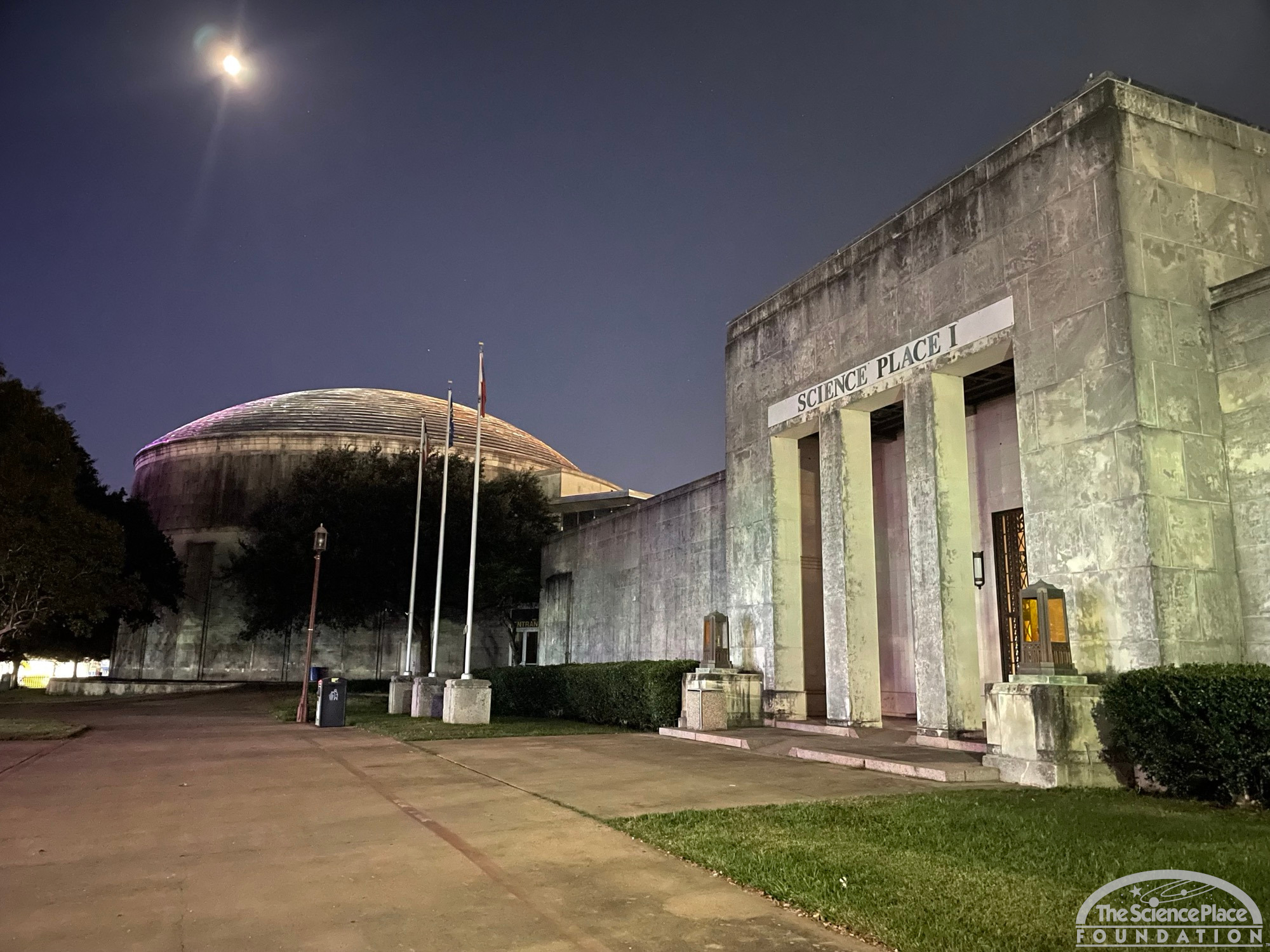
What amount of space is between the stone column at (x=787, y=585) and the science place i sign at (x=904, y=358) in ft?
3.52

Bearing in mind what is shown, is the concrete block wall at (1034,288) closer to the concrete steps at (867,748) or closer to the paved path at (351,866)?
the concrete steps at (867,748)

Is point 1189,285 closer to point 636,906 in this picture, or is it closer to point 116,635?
point 636,906

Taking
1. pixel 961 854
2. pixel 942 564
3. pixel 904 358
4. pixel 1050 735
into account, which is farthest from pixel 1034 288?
pixel 961 854

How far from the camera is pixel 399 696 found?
86.5 ft

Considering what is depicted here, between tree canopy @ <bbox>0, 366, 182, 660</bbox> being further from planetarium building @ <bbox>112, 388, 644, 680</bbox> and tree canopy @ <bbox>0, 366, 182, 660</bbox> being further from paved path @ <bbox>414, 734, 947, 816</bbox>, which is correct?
paved path @ <bbox>414, 734, 947, 816</bbox>

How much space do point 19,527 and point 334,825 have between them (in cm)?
2040

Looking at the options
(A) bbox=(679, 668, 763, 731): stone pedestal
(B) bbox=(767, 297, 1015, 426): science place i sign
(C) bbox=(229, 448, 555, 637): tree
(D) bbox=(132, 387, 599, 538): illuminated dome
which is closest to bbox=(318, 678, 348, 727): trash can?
(A) bbox=(679, 668, 763, 731): stone pedestal

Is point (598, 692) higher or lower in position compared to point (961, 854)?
higher

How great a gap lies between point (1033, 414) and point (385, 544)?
3068cm

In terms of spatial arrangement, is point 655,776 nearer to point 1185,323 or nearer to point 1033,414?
point 1033,414

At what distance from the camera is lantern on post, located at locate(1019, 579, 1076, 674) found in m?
11.8

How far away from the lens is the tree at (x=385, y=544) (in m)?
38.5

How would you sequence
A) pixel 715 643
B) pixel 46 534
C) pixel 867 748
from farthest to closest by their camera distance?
pixel 46 534 → pixel 715 643 → pixel 867 748

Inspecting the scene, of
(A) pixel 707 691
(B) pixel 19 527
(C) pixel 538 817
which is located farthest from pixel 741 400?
(B) pixel 19 527
